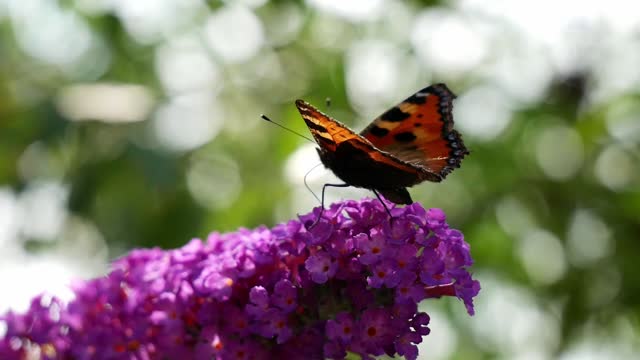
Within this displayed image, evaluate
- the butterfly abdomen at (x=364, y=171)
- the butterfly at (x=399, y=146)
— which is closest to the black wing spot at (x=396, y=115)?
the butterfly at (x=399, y=146)

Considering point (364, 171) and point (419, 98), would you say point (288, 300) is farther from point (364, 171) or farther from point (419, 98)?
point (419, 98)

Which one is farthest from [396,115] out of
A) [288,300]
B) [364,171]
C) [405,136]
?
[288,300]

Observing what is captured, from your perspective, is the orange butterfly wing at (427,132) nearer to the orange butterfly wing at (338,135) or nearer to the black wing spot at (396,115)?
the black wing spot at (396,115)

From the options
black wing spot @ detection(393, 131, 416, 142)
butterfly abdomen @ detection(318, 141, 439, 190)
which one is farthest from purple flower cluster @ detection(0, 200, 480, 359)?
black wing spot @ detection(393, 131, 416, 142)

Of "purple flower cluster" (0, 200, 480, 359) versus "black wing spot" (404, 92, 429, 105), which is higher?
"black wing spot" (404, 92, 429, 105)

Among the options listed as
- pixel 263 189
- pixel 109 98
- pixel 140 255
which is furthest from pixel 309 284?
pixel 109 98

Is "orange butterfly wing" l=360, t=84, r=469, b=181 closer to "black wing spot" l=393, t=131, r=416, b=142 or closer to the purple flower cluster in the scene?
"black wing spot" l=393, t=131, r=416, b=142
